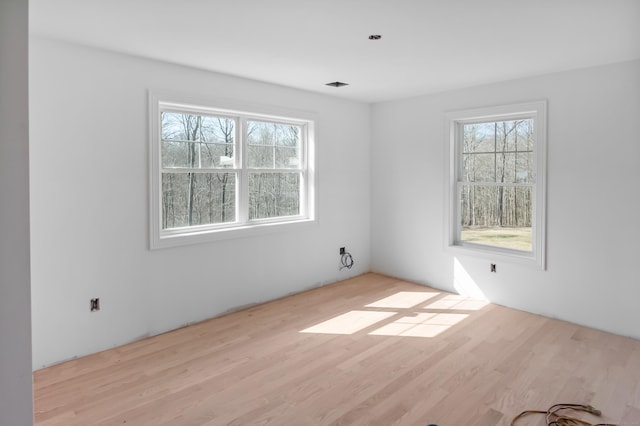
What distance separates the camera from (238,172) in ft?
13.8

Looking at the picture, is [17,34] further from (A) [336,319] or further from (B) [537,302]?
(B) [537,302]

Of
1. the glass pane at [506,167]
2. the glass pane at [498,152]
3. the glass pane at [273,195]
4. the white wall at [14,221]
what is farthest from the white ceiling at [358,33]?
the glass pane at [273,195]

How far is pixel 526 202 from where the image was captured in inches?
168

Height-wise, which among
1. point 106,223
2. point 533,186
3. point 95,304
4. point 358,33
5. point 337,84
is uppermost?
point 337,84

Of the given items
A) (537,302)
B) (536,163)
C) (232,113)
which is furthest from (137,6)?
(537,302)

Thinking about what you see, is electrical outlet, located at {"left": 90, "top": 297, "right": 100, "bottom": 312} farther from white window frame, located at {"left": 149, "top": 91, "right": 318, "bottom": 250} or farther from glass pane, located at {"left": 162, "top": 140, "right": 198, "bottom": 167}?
glass pane, located at {"left": 162, "top": 140, "right": 198, "bottom": 167}

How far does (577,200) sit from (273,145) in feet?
10.1

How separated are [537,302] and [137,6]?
13.8ft

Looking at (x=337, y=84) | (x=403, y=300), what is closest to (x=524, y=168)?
(x=403, y=300)

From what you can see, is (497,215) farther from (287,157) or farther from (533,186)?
(287,157)

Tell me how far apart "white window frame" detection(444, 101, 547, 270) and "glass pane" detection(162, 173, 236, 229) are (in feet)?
8.14

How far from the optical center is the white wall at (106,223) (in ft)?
9.64

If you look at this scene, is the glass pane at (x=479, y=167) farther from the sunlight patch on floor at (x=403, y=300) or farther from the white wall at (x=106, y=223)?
the white wall at (x=106, y=223)

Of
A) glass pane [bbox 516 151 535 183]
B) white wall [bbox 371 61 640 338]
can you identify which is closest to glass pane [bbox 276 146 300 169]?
white wall [bbox 371 61 640 338]
